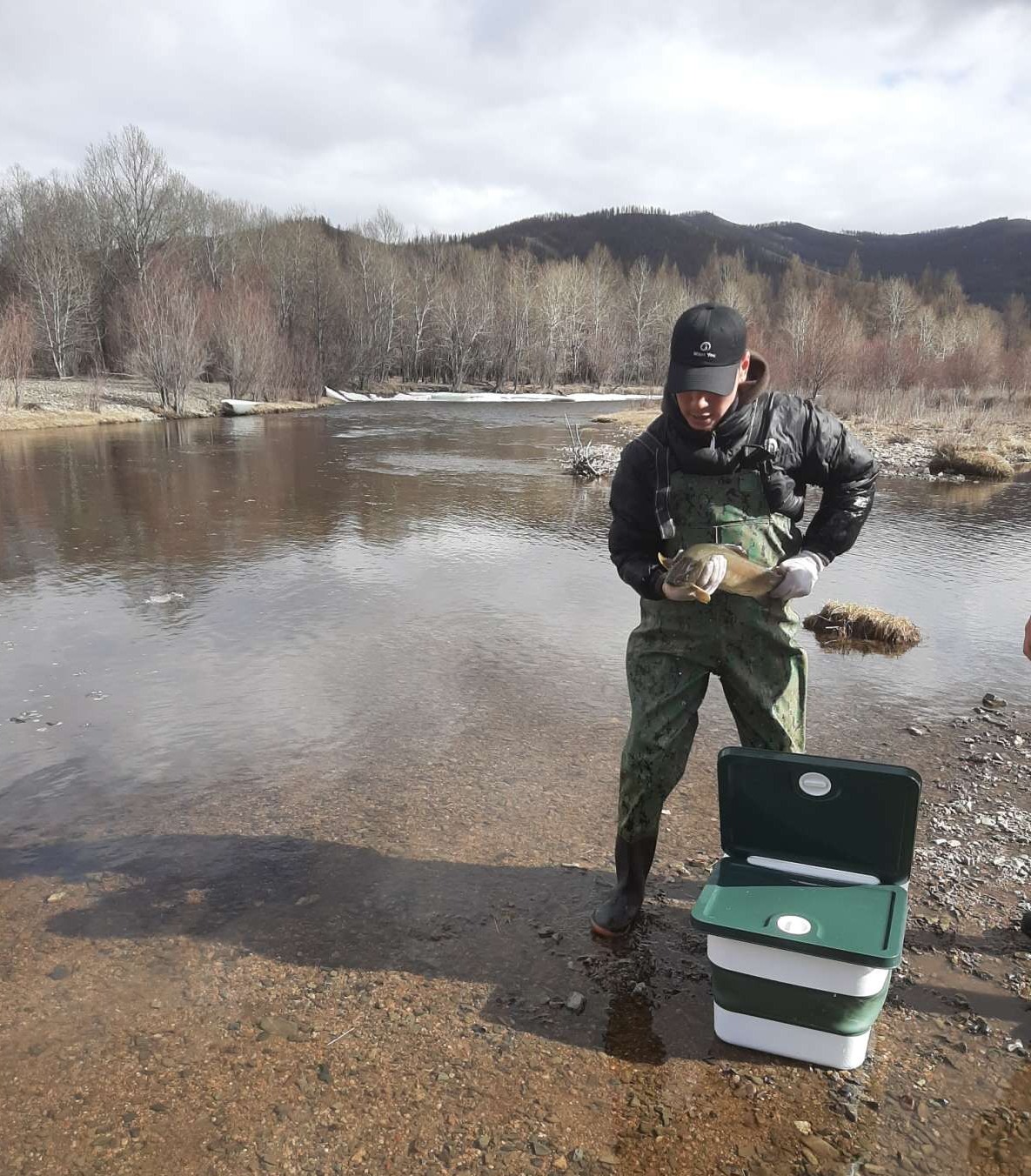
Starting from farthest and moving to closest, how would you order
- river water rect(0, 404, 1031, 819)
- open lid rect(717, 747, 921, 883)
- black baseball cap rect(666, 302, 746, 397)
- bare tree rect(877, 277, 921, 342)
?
bare tree rect(877, 277, 921, 342), river water rect(0, 404, 1031, 819), black baseball cap rect(666, 302, 746, 397), open lid rect(717, 747, 921, 883)

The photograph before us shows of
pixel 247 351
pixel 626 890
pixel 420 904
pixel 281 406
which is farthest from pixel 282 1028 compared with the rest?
pixel 247 351

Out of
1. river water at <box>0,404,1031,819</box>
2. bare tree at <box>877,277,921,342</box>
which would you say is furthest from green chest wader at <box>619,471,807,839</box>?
bare tree at <box>877,277,921,342</box>

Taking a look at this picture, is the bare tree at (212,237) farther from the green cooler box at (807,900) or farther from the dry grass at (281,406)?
the green cooler box at (807,900)

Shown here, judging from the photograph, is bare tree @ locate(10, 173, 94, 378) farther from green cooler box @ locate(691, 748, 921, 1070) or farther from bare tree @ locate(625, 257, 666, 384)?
green cooler box @ locate(691, 748, 921, 1070)

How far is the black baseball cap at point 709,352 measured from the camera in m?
2.95

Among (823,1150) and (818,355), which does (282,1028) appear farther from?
(818,355)

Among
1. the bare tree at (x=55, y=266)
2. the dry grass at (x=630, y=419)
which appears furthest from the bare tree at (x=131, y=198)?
the dry grass at (x=630, y=419)

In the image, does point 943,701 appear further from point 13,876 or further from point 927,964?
point 13,876

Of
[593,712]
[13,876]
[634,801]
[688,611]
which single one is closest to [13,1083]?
[13,876]

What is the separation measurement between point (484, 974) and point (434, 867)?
0.80m

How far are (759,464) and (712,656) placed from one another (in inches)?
28.6

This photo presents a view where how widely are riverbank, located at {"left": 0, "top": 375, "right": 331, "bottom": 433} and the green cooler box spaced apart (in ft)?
109

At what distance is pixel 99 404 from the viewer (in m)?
37.3

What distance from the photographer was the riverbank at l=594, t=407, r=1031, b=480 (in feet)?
73.0
